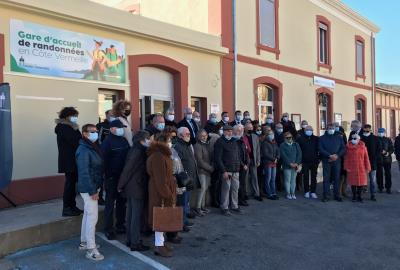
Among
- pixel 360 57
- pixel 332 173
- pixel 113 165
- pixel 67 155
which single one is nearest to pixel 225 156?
pixel 113 165

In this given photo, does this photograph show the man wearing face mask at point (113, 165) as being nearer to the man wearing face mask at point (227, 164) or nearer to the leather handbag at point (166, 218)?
the leather handbag at point (166, 218)

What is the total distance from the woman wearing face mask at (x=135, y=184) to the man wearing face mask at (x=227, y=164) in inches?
97.2

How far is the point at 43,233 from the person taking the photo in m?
5.67

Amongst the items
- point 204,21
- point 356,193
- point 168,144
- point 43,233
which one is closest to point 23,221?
point 43,233

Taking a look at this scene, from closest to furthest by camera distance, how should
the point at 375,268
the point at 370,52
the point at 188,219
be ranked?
the point at 375,268 < the point at 188,219 < the point at 370,52

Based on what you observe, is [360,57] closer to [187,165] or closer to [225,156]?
[225,156]

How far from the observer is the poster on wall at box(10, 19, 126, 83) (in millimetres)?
7199

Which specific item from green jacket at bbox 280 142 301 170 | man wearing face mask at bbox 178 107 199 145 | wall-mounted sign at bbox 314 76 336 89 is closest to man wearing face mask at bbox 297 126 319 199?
green jacket at bbox 280 142 301 170

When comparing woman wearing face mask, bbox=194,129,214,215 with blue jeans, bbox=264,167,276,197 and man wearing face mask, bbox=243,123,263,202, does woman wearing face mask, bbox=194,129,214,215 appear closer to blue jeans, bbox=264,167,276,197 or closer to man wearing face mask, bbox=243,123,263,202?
man wearing face mask, bbox=243,123,263,202

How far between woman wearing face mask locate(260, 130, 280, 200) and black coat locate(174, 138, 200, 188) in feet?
8.75

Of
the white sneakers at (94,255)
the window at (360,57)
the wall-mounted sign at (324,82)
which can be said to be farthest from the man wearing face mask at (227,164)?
the window at (360,57)

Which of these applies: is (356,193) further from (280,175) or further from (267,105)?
(267,105)

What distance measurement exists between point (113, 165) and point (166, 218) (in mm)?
1132

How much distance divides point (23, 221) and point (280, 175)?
6470 millimetres
